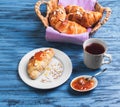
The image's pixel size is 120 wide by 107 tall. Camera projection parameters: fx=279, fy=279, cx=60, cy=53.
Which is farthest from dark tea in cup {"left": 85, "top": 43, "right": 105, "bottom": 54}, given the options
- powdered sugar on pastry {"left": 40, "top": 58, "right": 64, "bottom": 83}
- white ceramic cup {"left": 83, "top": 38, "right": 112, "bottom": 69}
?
powdered sugar on pastry {"left": 40, "top": 58, "right": 64, "bottom": 83}

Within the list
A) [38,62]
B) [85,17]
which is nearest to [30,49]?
[38,62]

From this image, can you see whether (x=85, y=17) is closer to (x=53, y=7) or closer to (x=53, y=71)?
(x=53, y=7)

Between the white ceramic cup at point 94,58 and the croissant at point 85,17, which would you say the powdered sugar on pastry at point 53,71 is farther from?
the croissant at point 85,17

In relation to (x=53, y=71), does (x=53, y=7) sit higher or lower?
higher

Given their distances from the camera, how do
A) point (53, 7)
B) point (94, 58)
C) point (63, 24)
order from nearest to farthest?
point (94, 58) < point (63, 24) < point (53, 7)

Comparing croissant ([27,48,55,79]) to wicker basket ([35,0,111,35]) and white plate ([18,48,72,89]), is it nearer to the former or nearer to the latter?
white plate ([18,48,72,89])

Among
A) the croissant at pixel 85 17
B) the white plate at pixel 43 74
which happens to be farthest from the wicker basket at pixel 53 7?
the white plate at pixel 43 74
